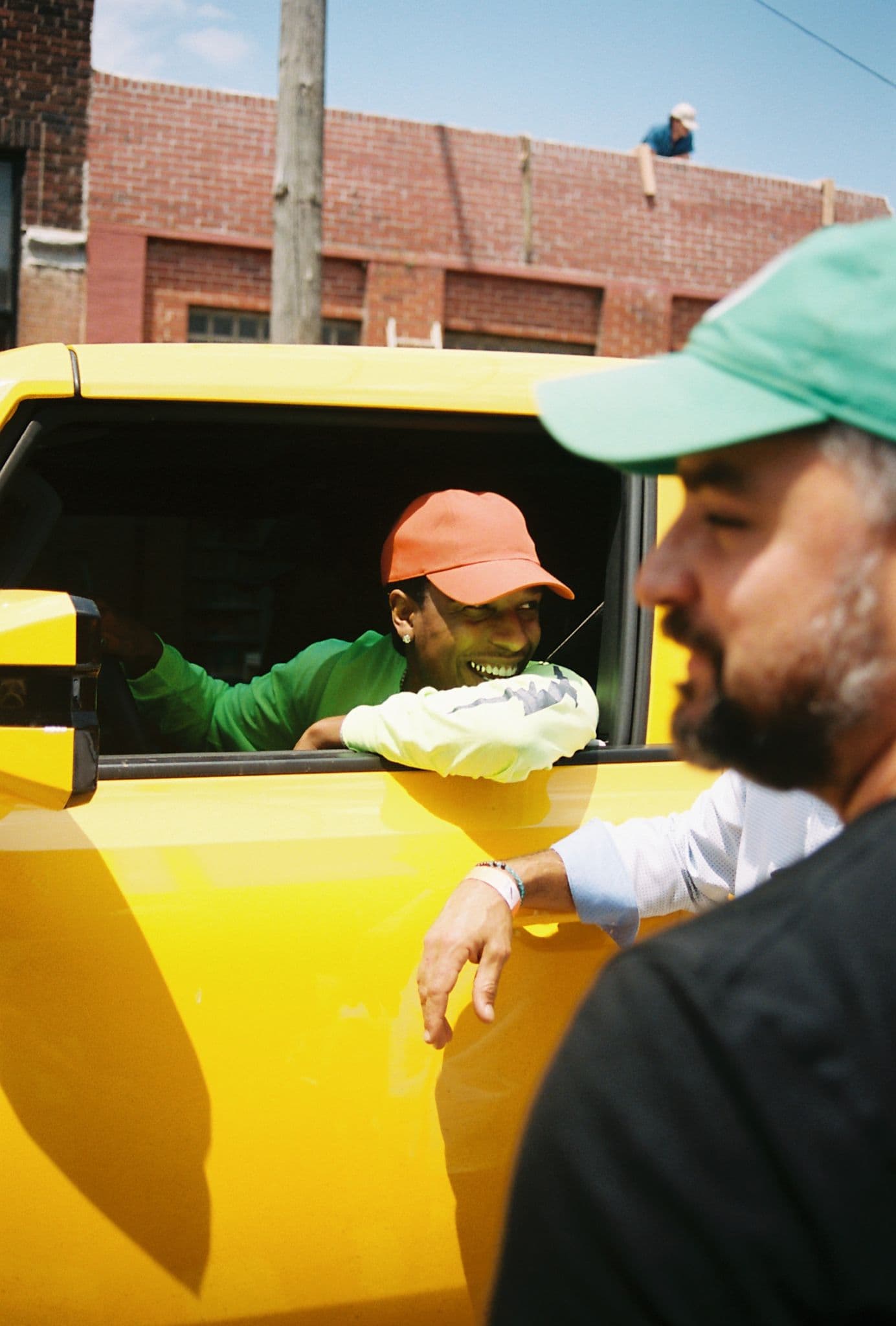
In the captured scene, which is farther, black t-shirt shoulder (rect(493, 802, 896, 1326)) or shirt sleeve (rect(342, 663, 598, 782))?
shirt sleeve (rect(342, 663, 598, 782))

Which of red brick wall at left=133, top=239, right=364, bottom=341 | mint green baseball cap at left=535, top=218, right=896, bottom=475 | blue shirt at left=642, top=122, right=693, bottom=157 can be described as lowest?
mint green baseball cap at left=535, top=218, right=896, bottom=475

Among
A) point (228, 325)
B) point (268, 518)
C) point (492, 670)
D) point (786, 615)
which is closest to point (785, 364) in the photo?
point (786, 615)

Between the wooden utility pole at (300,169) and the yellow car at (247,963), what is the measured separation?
5693 mm

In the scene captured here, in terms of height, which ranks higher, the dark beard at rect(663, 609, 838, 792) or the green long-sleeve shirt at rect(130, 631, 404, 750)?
the dark beard at rect(663, 609, 838, 792)

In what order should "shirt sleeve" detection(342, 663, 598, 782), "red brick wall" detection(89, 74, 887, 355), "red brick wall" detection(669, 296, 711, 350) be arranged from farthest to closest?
"red brick wall" detection(669, 296, 711, 350), "red brick wall" detection(89, 74, 887, 355), "shirt sleeve" detection(342, 663, 598, 782)

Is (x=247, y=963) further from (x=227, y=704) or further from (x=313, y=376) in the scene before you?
(x=227, y=704)

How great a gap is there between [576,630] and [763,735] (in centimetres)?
175

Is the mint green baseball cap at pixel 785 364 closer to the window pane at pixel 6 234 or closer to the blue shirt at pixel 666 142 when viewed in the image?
the window pane at pixel 6 234

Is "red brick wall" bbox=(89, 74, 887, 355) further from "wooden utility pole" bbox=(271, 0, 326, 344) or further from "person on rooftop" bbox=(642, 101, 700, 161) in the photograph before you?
"wooden utility pole" bbox=(271, 0, 326, 344)

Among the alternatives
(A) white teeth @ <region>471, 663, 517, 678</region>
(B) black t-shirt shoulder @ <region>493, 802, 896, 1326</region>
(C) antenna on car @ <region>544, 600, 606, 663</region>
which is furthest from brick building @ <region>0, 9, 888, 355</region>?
(B) black t-shirt shoulder @ <region>493, 802, 896, 1326</region>

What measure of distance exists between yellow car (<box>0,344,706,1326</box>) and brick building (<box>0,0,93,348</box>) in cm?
1011

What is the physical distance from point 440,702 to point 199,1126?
2.15ft

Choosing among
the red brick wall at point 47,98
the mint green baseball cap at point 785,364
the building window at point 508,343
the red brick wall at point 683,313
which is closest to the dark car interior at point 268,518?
the mint green baseball cap at point 785,364

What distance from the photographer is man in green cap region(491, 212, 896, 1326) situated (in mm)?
619
